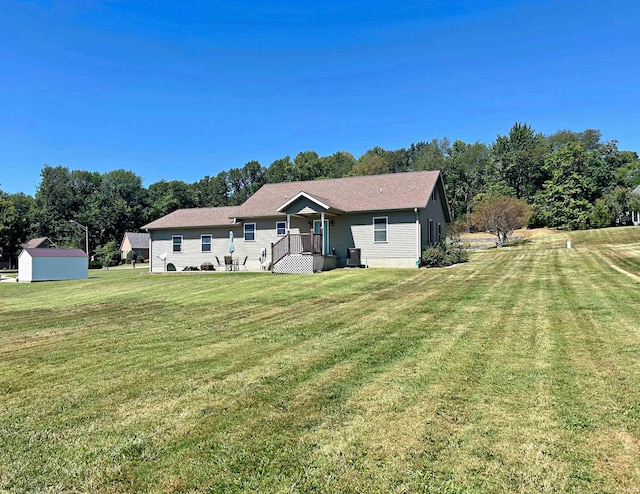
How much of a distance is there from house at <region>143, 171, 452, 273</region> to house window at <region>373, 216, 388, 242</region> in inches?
2.1

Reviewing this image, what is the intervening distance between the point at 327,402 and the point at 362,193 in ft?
67.4

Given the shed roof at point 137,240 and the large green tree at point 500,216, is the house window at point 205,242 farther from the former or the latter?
the shed roof at point 137,240

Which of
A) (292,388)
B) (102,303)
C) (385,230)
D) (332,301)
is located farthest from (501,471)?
(385,230)

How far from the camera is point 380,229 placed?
21.9 meters

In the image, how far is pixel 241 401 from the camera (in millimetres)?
3961

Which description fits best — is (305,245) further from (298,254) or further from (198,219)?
(198,219)

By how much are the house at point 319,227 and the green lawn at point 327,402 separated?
12.5 m

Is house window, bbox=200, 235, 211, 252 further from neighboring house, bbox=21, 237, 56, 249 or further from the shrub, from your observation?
neighboring house, bbox=21, 237, 56, 249

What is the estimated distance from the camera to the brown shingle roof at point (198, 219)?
25.8 m

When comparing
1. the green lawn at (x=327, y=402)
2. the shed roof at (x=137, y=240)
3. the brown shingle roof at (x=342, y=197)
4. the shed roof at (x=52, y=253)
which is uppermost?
the brown shingle roof at (x=342, y=197)

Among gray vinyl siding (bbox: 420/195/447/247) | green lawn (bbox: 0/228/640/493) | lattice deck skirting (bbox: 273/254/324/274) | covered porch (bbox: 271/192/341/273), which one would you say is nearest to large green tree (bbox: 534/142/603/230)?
gray vinyl siding (bbox: 420/195/447/247)

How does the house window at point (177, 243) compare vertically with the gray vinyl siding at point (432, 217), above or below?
below

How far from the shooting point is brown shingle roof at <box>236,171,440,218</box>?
21.8 meters

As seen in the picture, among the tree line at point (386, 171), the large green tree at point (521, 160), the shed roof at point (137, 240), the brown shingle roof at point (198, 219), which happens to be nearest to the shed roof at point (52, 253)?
the brown shingle roof at point (198, 219)
